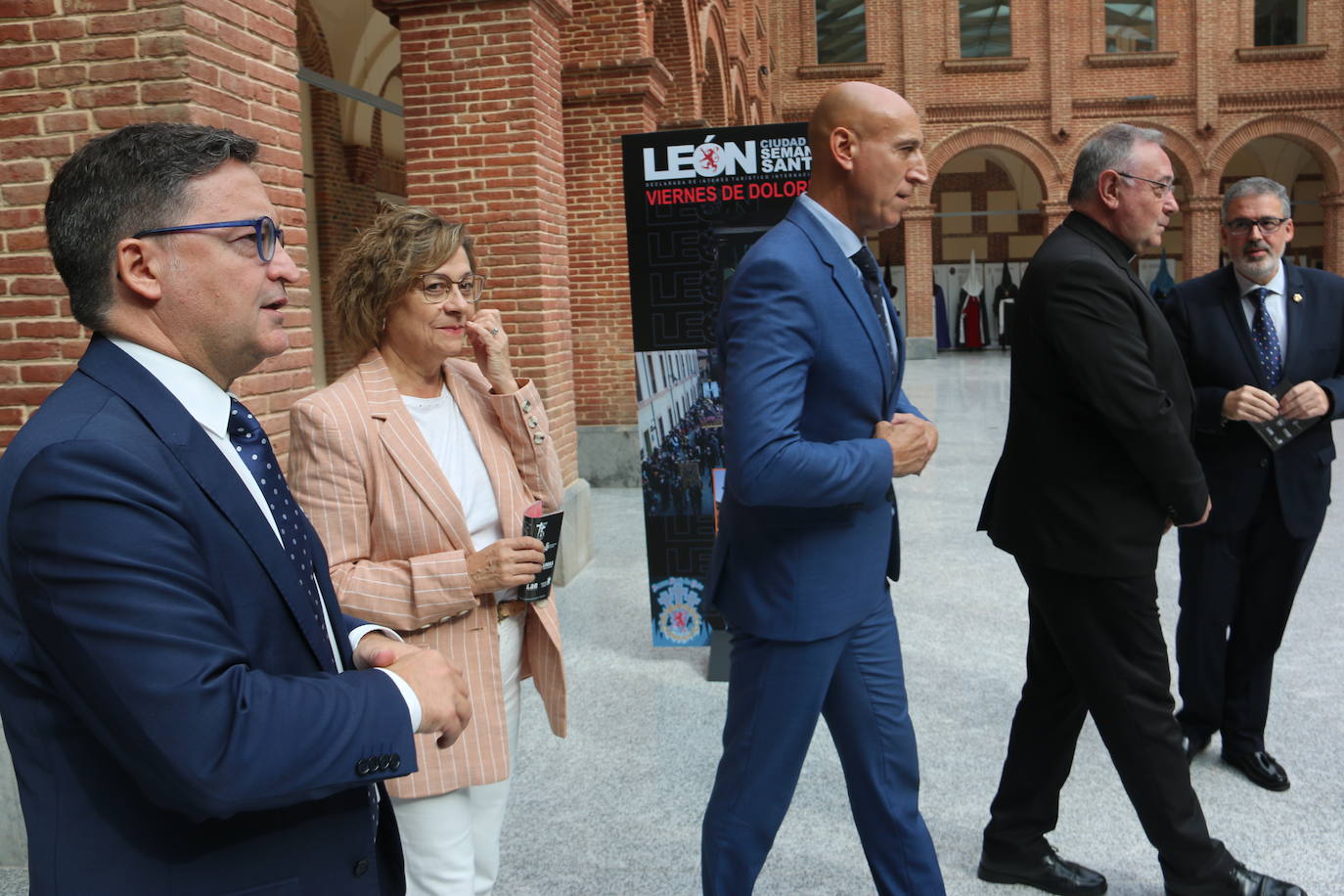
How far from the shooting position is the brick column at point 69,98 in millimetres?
3424

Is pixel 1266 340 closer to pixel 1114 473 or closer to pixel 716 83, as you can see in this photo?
pixel 1114 473

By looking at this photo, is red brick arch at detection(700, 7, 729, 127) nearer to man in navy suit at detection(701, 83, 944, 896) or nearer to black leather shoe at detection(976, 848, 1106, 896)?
black leather shoe at detection(976, 848, 1106, 896)

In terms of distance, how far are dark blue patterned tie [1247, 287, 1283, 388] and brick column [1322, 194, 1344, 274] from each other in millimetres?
24442

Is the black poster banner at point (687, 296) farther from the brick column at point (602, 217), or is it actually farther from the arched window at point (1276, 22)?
the arched window at point (1276, 22)

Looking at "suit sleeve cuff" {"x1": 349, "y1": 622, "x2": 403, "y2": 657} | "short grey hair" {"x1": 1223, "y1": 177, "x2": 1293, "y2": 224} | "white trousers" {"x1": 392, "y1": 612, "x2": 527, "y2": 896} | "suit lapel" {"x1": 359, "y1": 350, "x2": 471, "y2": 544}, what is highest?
"short grey hair" {"x1": 1223, "y1": 177, "x2": 1293, "y2": 224}

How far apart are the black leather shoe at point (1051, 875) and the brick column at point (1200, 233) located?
24.6 metres

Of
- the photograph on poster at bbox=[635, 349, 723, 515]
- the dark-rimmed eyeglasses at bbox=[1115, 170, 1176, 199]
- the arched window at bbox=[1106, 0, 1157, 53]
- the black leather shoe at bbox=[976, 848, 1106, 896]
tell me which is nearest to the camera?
the dark-rimmed eyeglasses at bbox=[1115, 170, 1176, 199]

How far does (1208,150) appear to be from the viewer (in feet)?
82.9

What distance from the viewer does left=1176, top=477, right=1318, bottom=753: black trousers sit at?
3.80m

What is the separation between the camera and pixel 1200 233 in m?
25.2

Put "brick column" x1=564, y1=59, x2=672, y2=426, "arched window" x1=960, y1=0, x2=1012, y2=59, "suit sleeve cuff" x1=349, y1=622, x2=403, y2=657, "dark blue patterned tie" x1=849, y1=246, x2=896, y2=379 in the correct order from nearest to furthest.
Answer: "suit sleeve cuff" x1=349, y1=622, x2=403, y2=657 < "dark blue patterned tie" x1=849, y1=246, x2=896, y2=379 < "brick column" x1=564, y1=59, x2=672, y2=426 < "arched window" x1=960, y1=0, x2=1012, y2=59

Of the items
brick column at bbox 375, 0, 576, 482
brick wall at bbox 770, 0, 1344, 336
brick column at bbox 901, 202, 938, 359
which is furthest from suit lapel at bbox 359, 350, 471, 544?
brick wall at bbox 770, 0, 1344, 336

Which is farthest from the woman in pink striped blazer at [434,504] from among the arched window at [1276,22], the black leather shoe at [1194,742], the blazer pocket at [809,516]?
the arched window at [1276,22]

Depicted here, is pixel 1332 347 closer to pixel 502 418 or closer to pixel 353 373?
pixel 502 418
